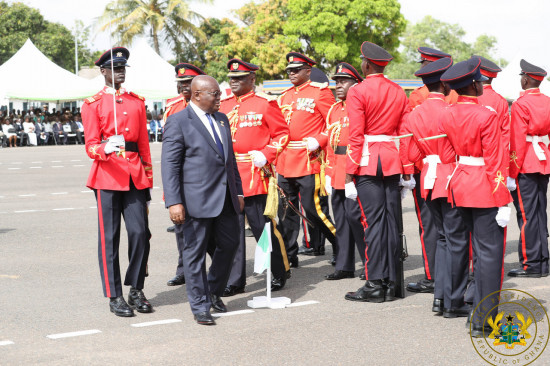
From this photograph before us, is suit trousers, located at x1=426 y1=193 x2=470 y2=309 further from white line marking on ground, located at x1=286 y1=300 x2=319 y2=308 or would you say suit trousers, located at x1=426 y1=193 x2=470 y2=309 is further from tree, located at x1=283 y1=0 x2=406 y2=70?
tree, located at x1=283 y1=0 x2=406 y2=70

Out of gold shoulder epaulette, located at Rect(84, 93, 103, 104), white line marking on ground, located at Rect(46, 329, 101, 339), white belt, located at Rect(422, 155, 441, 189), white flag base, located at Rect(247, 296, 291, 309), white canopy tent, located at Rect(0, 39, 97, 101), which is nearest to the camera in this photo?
white line marking on ground, located at Rect(46, 329, 101, 339)

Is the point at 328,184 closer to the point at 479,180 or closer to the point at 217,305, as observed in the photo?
the point at 217,305

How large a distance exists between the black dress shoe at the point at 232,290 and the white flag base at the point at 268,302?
1.46 feet

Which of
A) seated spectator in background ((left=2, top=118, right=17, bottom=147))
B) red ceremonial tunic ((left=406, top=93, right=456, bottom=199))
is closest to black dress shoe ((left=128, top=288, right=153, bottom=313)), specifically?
red ceremonial tunic ((left=406, top=93, right=456, bottom=199))

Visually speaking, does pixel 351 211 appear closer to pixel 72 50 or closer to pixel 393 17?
pixel 393 17

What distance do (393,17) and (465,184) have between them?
175ft

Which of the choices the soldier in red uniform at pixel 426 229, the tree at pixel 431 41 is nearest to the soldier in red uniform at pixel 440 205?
the soldier in red uniform at pixel 426 229

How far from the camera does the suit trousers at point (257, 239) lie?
8.07 meters

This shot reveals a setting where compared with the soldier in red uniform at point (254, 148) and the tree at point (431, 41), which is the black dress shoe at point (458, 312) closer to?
the soldier in red uniform at point (254, 148)

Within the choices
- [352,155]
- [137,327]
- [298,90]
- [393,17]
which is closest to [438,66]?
[352,155]

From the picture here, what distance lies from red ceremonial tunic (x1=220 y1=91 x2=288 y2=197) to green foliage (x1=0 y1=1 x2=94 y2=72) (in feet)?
199

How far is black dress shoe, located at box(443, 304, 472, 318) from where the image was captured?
6.81m

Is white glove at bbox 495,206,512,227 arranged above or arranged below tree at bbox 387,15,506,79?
below

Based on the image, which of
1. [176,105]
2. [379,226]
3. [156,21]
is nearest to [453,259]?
[379,226]
